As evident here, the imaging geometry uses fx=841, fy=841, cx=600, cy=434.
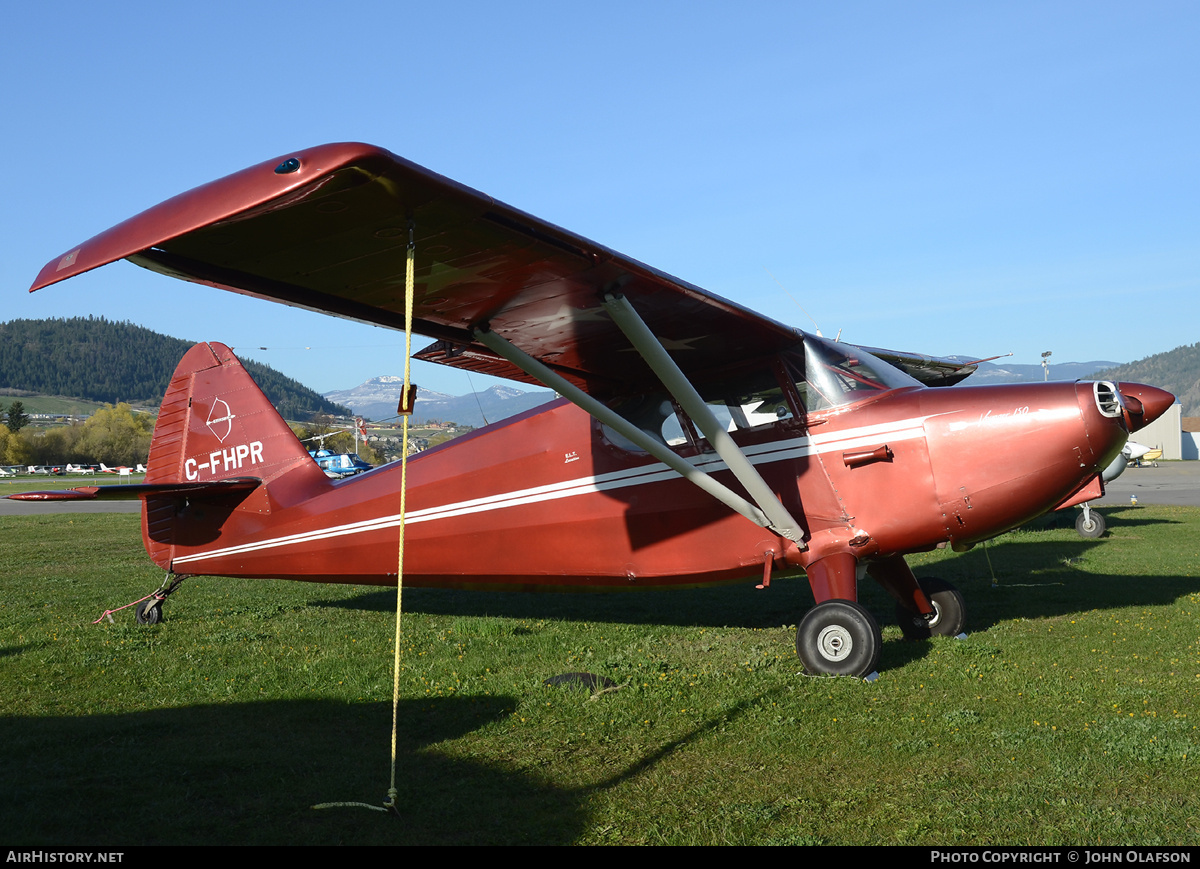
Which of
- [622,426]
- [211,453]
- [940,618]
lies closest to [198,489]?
[211,453]

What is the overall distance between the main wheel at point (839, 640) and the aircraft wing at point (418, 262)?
6.96ft

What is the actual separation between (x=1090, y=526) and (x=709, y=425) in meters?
12.9

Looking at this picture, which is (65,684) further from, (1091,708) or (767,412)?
(1091,708)

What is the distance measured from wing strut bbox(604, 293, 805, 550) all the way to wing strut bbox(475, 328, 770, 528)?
0.12 meters

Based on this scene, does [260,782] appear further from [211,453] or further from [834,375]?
[211,453]

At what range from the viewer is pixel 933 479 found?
603 cm

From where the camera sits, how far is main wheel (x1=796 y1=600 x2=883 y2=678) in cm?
568

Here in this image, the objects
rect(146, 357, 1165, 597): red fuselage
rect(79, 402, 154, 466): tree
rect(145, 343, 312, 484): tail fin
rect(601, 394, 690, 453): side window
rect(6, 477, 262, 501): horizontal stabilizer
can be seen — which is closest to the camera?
rect(146, 357, 1165, 597): red fuselage

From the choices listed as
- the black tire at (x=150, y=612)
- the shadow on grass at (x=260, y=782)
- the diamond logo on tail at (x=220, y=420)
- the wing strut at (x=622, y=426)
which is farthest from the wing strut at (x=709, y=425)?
the black tire at (x=150, y=612)

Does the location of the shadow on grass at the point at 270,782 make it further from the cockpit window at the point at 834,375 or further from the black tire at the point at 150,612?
the black tire at the point at 150,612

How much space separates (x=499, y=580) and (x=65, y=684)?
333cm

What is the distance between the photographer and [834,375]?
6.49 m

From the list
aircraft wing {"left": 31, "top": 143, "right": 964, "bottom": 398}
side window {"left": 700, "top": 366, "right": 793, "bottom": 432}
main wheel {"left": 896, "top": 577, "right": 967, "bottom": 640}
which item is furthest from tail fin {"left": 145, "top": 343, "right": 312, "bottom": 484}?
main wheel {"left": 896, "top": 577, "right": 967, "bottom": 640}

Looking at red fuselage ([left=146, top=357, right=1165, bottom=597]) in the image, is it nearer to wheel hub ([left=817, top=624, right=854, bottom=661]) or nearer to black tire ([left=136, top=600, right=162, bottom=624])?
black tire ([left=136, top=600, right=162, bottom=624])
